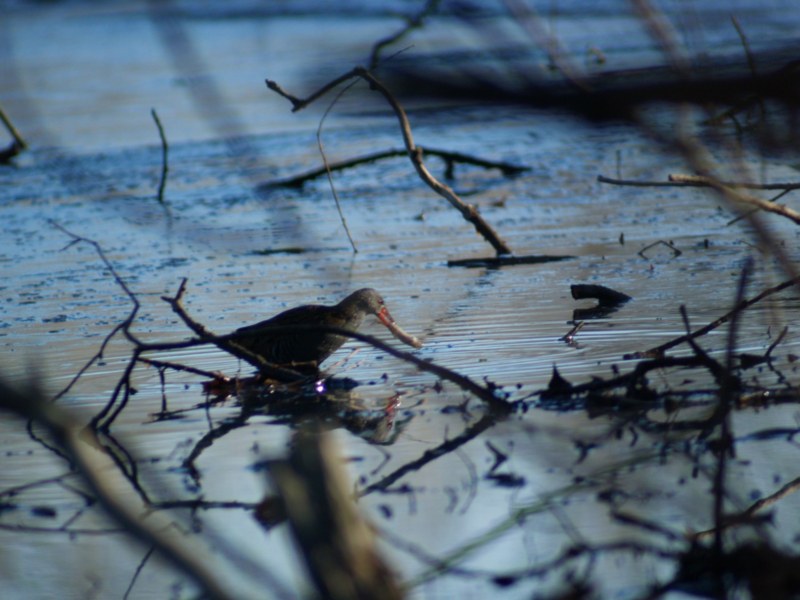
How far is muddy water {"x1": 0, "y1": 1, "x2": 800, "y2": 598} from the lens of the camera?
140 inches

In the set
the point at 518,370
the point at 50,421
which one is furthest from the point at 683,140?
the point at 518,370

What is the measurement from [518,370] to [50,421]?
168 inches

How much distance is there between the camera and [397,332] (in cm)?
608

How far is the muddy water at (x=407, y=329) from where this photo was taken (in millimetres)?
3559

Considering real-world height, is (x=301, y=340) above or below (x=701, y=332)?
below

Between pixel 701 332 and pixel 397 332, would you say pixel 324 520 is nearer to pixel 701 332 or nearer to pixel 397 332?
pixel 701 332

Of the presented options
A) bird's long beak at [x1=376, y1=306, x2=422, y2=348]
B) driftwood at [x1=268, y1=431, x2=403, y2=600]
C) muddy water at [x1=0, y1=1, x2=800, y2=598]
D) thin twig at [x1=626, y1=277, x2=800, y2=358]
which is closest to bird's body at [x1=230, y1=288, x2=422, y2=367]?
bird's long beak at [x1=376, y1=306, x2=422, y2=348]

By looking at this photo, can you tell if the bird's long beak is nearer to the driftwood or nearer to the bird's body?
the bird's body

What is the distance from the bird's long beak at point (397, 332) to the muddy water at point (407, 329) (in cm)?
12

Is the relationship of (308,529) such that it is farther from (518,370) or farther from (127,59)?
(127,59)

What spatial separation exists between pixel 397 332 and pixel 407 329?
53cm

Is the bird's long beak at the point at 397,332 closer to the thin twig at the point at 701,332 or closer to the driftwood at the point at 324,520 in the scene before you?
the thin twig at the point at 701,332

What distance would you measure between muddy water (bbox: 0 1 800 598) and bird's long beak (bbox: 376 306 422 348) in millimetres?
120

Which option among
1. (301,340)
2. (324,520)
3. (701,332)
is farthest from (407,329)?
(324,520)
